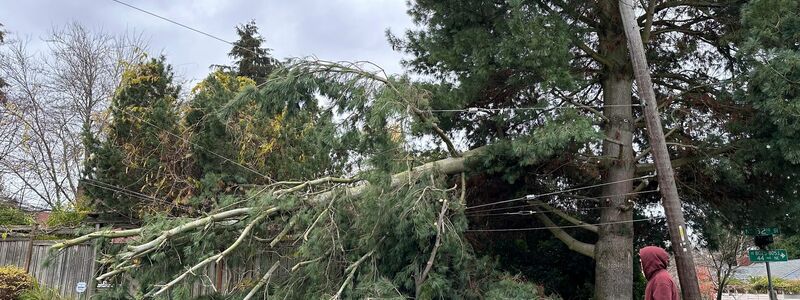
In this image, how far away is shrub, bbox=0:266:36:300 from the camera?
7.96 m

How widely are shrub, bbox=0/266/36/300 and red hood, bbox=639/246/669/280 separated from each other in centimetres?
869

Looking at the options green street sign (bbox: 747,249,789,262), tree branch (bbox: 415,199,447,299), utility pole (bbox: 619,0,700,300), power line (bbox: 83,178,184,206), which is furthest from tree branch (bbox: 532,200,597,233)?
power line (bbox: 83,178,184,206)

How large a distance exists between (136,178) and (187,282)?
15.4 feet

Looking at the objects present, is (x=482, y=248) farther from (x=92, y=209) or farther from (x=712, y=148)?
(x=92, y=209)

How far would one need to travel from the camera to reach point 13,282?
8125 millimetres

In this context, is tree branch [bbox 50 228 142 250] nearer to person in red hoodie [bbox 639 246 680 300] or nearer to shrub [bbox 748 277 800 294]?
person in red hoodie [bbox 639 246 680 300]

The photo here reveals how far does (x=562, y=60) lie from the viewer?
250 inches

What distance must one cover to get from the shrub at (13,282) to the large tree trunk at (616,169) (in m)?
8.49

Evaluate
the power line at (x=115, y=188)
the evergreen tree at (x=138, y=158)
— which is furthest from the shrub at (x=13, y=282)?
the power line at (x=115, y=188)

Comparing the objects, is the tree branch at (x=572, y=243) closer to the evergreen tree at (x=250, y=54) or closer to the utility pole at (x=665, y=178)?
the utility pole at (x=665, y=178)

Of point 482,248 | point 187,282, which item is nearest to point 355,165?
point 187,282

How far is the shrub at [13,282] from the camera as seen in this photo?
7965 mm

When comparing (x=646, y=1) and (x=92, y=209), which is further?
(x=92, y=209)

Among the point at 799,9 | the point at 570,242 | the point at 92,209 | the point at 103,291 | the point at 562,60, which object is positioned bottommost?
the point at 103,291
